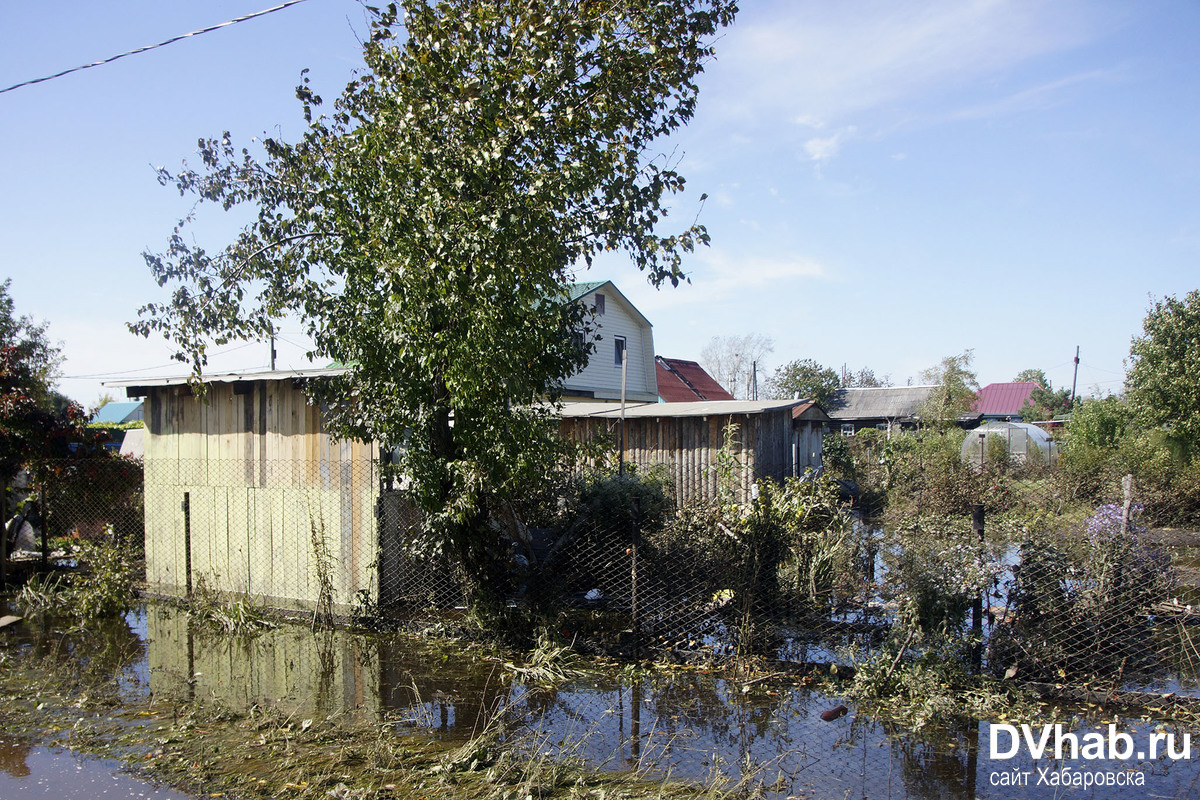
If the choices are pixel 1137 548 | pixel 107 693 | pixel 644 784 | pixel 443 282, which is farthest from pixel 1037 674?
pixel 107 693

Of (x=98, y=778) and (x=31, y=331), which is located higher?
(x=31, y=331)

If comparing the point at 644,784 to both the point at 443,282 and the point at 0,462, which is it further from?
the point at 0,462

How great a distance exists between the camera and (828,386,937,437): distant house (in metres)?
40.6

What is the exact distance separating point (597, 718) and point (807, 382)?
40.2 m

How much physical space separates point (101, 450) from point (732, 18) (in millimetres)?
10711

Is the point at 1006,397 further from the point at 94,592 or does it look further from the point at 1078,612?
the point at 94,592

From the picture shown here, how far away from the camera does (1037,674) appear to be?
5.58 m

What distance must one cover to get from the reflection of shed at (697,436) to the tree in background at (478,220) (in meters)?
6.16

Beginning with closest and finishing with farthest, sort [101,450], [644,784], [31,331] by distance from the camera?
[644,784] → [101,450] → [31,331]

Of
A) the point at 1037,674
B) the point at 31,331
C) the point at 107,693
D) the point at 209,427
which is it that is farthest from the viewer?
the point at 31,331

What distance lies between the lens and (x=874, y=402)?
141 ft

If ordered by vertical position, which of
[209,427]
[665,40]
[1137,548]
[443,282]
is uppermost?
[665,40]

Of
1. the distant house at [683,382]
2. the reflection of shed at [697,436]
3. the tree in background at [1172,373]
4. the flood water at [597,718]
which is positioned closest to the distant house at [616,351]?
the distant house at [683,382]

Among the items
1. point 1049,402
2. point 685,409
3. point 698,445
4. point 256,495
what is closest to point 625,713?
point 256,495
